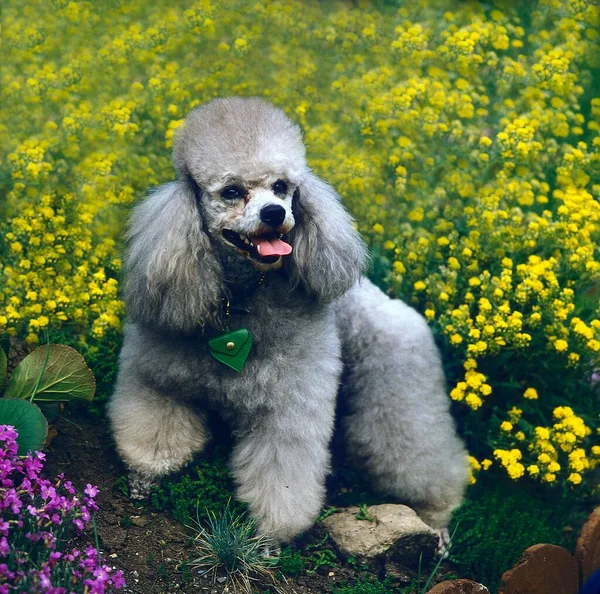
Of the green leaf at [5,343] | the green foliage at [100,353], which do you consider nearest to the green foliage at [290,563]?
the green foliage at [100,353]

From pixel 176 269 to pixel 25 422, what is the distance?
29.2 inches

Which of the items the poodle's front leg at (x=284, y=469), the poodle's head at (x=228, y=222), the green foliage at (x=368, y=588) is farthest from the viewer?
the poodle's front leg at (x=284, y=469)

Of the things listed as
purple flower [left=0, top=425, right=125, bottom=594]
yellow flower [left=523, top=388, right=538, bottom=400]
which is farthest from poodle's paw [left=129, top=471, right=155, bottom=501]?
yellow flower [left=523, top=388, right=538, bottom=400]

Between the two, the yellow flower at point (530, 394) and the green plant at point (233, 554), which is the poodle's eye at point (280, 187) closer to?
the green plant at point (233, 554)

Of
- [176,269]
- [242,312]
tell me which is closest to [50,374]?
[176,269]

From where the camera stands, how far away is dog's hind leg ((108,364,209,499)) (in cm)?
324

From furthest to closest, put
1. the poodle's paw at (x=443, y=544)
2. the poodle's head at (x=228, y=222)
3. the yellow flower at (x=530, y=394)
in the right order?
the yellow flower at (x=530, y=394)
the poodle's paw at (x=443, y=544)
the poodle's head at (x=228, y=222)

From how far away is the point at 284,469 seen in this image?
3184 mm

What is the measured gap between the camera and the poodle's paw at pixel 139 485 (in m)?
3.23

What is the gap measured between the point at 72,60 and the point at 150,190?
1.38 metres

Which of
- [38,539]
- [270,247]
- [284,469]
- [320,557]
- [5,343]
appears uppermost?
[270,247]

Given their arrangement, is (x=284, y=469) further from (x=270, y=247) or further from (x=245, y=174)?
(x=245, y=174)

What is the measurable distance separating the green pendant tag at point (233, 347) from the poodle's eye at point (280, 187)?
0.52 meters

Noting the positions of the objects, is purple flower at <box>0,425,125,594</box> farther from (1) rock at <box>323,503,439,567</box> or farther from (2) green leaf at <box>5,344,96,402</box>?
(1) rock at <box>323,503,439,567</box>
